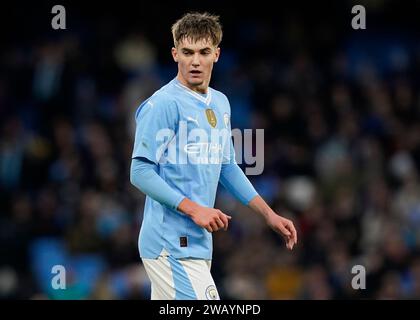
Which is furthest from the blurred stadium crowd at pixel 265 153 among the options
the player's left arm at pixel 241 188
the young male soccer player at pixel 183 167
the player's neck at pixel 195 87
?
the player's neck at pixel 195 87

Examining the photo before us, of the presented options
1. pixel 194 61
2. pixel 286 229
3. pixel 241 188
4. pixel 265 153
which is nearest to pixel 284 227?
pixel 286 229

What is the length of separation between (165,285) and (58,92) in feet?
28.8

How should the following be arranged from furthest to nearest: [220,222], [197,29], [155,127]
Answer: [197,29] → [155,127] → [220,222]

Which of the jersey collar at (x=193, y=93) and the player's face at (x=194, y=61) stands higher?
the player's face at (x=194, y=61)

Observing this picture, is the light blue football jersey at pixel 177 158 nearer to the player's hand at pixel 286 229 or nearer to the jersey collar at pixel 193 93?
the jersey collar at pixel 193 93

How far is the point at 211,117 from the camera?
6289 millimetres

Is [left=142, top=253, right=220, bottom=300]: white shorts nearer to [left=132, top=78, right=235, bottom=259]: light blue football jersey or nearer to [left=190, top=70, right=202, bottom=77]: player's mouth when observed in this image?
[left=132, top=78, right=235, bottom=259]: light blue football jersey

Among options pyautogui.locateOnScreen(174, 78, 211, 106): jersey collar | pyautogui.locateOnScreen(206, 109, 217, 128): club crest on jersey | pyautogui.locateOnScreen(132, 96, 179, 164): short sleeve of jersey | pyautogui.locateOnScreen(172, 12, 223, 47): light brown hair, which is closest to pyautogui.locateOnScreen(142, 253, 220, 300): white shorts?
pyautogui.locateOnScreen(132, 96, 179, 164): short sleeve of jersey

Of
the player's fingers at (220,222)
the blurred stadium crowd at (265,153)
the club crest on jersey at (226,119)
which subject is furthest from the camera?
the blurred stadium crowd at (265,153)

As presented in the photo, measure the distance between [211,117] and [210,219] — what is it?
82 cm

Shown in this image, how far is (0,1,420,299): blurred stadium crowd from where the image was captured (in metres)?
11.9

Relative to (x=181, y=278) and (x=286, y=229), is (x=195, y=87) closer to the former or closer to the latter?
(x=286, y=229)

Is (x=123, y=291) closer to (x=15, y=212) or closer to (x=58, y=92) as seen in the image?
(x=15, y=212)

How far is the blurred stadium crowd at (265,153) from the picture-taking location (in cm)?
1194
